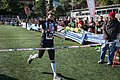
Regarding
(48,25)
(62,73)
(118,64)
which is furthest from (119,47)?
(48,25)

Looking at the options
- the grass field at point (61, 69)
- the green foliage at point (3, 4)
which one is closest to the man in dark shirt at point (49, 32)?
the grass field at point (61, 69)

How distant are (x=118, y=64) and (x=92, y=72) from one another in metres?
1.80

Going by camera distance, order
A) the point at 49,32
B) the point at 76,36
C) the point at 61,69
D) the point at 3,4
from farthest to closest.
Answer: the point at 3,4
the point at 76,36
the point at 61,69
the point at 49,32

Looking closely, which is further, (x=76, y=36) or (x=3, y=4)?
(x=3, y=4)

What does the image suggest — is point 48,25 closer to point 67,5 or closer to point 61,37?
point 61,37

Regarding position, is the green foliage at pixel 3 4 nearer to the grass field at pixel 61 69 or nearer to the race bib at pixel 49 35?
the grass field at pixel 61 69

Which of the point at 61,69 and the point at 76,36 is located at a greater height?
the point at 76,36

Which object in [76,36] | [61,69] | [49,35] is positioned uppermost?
[49,35]

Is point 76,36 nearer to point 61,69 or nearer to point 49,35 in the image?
point 61,69

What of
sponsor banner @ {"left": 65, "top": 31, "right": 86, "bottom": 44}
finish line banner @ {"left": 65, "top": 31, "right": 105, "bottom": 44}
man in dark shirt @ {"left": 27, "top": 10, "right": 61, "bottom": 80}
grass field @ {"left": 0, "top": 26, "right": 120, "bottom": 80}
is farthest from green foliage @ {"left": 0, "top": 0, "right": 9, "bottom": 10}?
man in dark shirt @ {"left": 27, "top": 10, "right": 61, "bottom": 80}

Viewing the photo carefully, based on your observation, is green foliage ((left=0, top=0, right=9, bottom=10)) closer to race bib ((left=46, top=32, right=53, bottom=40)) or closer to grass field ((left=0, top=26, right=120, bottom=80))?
grass field ((left=0, top=26, right=120, bottom=80))

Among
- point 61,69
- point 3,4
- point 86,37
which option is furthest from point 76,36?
point 3,4

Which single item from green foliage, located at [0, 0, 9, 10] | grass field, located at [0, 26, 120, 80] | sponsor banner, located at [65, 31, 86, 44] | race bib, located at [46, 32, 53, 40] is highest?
green foliage, located at [0, 0, 9, 10]

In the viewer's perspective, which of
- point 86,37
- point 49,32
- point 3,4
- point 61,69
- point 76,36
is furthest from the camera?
point 3,4
